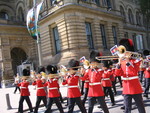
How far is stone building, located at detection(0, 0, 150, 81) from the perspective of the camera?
18.4 m

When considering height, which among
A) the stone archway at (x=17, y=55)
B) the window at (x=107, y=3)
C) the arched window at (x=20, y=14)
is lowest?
the stone archway at (x=17, y=55)

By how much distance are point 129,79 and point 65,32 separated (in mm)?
13630

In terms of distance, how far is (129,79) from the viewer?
17.4 ft

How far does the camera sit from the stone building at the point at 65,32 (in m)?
18.4

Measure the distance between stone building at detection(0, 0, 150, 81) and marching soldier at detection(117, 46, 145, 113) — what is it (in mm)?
12645

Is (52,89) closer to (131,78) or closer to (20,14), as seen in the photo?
(131,78)

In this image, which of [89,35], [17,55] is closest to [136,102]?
[89,35]

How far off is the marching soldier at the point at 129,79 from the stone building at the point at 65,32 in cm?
1265

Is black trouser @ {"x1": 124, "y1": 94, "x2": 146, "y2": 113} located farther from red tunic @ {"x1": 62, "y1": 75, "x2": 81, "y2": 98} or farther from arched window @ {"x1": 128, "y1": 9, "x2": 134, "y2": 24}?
arched window @ {"x1": 128, "y1": 9, "x2": 134, "y2": 24}

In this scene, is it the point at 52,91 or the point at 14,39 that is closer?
the point at 52,91

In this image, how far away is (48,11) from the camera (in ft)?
68.6

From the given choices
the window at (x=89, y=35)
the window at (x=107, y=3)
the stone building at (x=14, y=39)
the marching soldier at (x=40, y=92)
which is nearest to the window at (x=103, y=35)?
the window at (x=89, y=35)

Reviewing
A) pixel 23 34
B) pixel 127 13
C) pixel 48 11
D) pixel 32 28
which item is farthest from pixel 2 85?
pixel 127 13

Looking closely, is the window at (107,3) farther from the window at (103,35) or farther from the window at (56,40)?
the window at (56,40)
